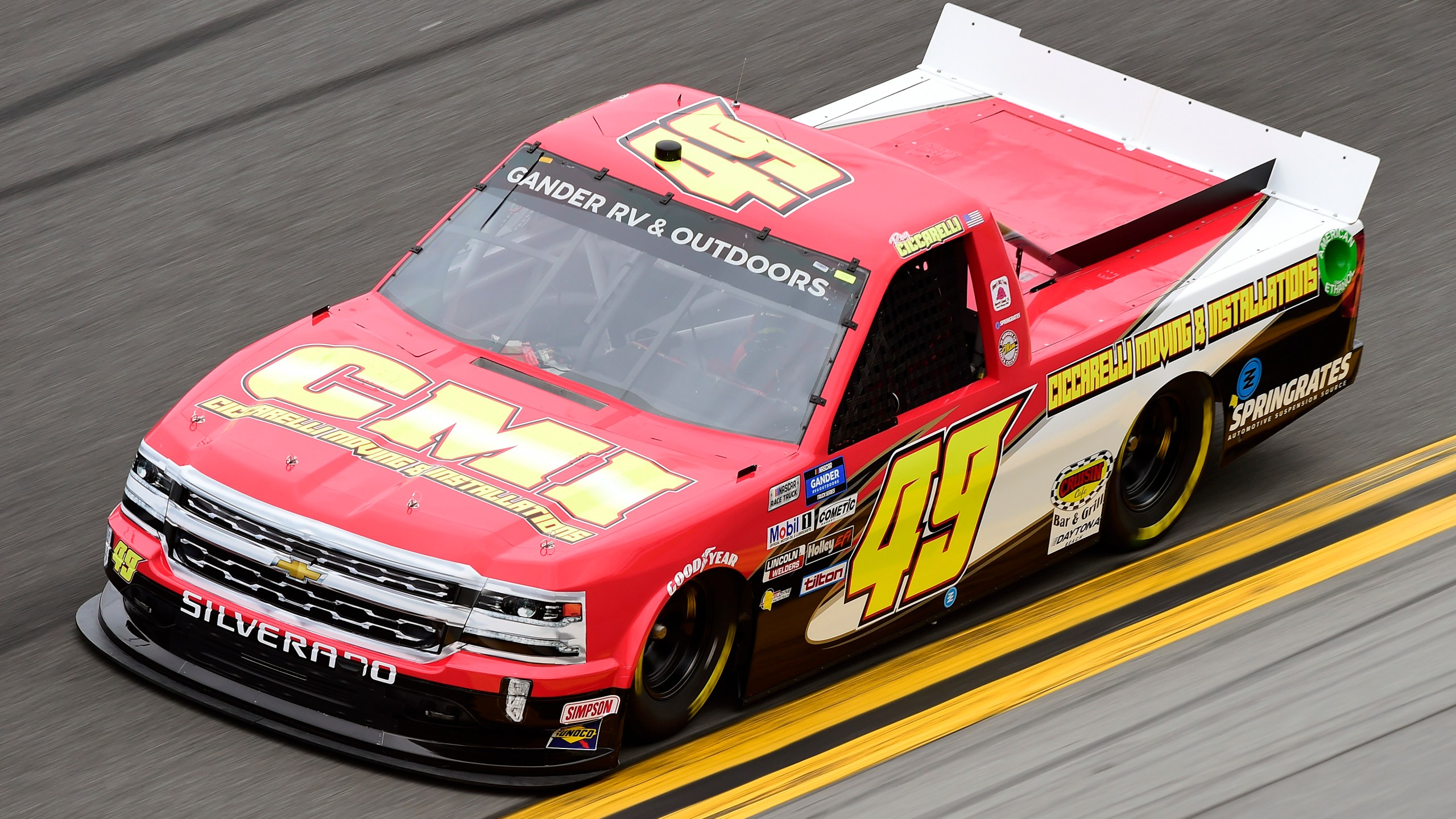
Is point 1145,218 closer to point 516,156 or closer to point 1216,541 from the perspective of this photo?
point 1216,541

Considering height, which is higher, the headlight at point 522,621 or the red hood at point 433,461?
the red hood at point 433,461

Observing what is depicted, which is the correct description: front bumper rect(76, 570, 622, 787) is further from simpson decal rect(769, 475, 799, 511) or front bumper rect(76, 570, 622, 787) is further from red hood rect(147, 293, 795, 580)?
simpson decal rect(769, 475, 799, 511)

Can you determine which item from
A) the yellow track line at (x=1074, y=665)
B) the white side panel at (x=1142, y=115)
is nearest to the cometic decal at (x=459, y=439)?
the yellow track line at (x=1074, y=665)

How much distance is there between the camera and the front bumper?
6.05 metres

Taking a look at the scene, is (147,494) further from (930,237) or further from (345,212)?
(345,212)

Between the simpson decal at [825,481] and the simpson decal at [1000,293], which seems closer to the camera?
the simpson decal at [825,481]

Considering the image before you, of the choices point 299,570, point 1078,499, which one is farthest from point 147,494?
point 1078,499

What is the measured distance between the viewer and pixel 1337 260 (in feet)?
27.9

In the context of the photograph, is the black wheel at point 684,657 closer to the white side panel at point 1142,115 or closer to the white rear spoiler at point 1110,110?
the white rear spoiler at point 1110,110

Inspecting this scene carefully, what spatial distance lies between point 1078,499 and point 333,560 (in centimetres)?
307

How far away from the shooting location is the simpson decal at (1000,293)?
7.23 metres

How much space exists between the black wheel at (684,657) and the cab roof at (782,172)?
4.22 feet

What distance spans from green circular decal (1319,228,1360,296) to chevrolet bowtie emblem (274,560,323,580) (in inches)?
178

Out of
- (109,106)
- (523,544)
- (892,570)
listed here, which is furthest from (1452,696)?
(109,106)
